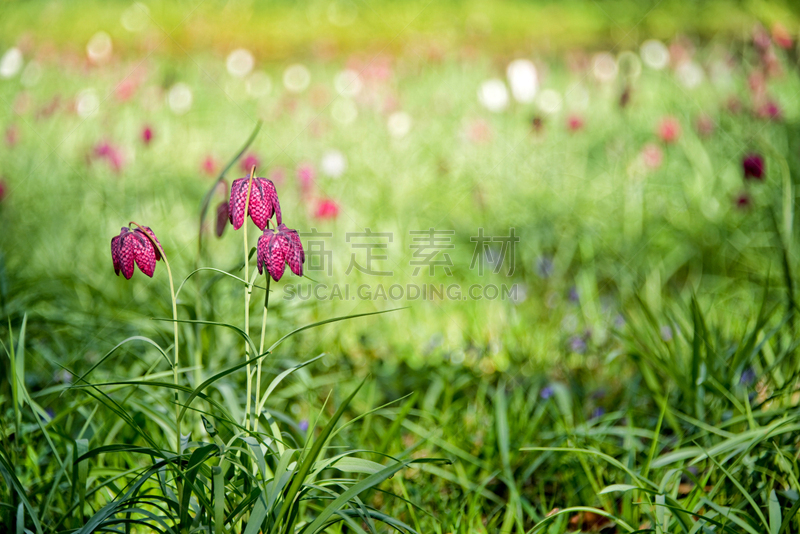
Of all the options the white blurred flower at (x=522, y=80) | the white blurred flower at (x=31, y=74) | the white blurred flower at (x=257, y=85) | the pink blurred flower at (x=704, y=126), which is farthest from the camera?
the white blurred flower at (x=257, y=85)

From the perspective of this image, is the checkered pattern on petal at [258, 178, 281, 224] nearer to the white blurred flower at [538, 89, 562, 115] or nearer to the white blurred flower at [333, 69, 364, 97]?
the white blurred flower at [538, 89, 562, 115]

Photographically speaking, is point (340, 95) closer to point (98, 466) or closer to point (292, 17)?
point (98, 466)

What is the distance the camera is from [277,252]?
0.95 meters

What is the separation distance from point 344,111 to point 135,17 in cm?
528

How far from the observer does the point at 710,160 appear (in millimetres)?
3158

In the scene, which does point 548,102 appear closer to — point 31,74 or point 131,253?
point 131,253

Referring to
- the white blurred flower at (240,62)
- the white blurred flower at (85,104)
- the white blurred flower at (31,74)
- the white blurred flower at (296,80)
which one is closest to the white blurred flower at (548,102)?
the white blurred flower at (296,80)

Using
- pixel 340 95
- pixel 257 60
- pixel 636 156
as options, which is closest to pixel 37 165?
pixel 340 95

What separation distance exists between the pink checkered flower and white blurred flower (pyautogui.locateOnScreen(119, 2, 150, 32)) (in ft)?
24.4

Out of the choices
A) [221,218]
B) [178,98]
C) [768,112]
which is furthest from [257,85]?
[221,218]

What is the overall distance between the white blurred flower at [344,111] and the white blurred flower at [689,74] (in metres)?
2.17

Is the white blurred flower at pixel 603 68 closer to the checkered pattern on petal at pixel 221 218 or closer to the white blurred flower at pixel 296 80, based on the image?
the white blurred flower at pixel 296 80

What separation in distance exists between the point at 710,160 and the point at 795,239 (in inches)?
40.3

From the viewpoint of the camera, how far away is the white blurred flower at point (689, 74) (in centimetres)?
391
